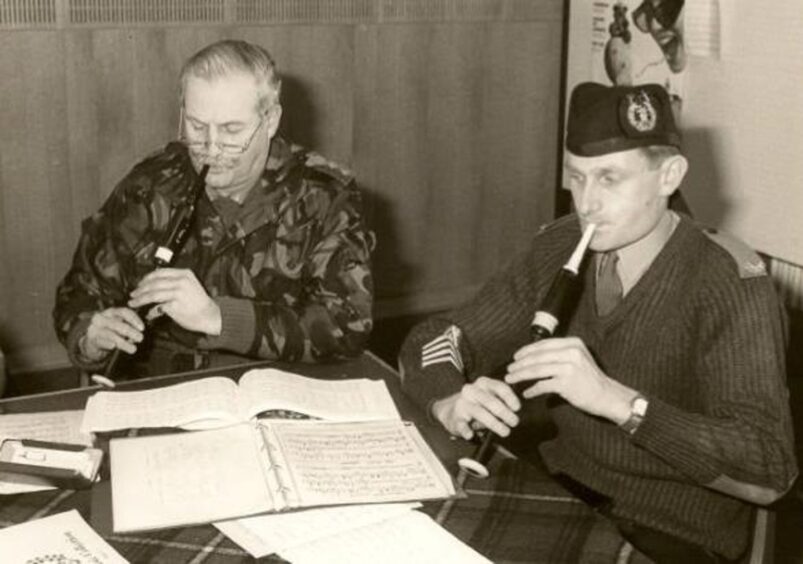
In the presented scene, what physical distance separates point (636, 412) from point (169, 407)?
0.70m

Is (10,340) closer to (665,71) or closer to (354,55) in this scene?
(354,55)

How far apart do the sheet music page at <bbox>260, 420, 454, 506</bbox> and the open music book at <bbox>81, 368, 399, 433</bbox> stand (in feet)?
0.14

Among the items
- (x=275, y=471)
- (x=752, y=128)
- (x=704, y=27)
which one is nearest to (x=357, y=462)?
(x=275, y=471)

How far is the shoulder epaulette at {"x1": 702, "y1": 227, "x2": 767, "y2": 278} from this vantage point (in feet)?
5.32

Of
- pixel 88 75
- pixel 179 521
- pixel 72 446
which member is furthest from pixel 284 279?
pixel 88 75

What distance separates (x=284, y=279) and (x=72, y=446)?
0.77m

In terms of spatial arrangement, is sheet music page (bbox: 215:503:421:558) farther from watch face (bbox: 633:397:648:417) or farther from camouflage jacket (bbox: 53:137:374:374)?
camouflage jacket (bbox: 53:137:374:374)

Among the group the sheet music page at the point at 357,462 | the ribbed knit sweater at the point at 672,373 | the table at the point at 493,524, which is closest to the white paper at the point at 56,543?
the table at the point at 493,524

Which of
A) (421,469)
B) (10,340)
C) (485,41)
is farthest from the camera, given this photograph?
(485,41)

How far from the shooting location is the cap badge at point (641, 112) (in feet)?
5.32

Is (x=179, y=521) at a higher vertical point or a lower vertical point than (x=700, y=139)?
lower

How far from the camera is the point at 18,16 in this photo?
318 cm

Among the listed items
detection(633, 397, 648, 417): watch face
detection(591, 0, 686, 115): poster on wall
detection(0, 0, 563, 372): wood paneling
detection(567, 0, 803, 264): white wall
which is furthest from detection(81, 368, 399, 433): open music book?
→ detection(591, 0, 686, 115): poster on wall

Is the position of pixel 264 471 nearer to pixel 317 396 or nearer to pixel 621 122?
pixel 317 396
